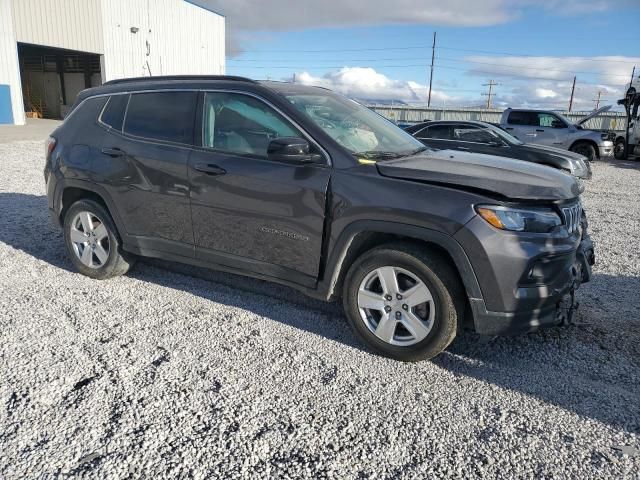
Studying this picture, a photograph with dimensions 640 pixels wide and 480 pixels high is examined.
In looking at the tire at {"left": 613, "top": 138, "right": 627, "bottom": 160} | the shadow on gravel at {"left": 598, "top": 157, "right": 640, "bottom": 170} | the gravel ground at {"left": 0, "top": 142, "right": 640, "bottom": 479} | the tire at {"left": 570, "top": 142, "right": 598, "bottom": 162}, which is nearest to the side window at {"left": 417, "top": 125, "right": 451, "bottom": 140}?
the gravel ground at {"left": 0, "top": 142, "right": 640, "bottom": 479}

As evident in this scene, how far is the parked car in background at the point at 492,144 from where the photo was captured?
9766mm

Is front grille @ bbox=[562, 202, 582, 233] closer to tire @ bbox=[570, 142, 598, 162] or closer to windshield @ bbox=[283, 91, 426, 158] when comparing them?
windshield @ bbox=[283, 91, 426, 158]

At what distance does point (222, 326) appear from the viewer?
146 inches

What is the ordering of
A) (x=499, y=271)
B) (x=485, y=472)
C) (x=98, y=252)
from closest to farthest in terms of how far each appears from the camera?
(x=485, y=472), (x=499, y=271), (x=98, y=252)

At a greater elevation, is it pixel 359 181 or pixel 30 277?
pixel 359 181

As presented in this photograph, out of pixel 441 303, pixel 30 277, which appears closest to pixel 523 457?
pixel 441 303

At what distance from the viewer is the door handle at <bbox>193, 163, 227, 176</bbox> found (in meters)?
3.70

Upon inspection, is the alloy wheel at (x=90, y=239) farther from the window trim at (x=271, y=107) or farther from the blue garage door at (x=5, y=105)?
the blue garage door at (x=5, y=105)

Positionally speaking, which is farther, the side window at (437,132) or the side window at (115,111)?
the side window at (437,132)

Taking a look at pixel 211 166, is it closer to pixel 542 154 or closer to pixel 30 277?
pixel 30 277

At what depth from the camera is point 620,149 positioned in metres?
19.1

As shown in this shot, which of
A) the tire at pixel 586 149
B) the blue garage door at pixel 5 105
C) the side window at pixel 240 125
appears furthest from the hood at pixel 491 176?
the blue garage door at pixel 5 105

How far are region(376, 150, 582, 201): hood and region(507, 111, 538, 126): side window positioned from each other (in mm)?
14220

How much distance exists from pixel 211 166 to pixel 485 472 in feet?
8.81
